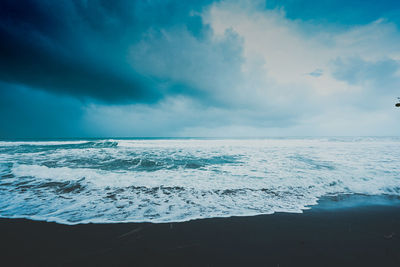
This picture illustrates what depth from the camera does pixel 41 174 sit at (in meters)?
7.39

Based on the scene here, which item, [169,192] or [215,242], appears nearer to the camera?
[215,242]

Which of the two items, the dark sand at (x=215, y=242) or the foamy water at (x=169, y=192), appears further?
the foamy water at (x=169, y=192)

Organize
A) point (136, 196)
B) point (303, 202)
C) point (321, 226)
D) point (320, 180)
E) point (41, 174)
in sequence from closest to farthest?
point (321, 226)
point (303, 202)
point (136, 196)
point (320, 180)
point (41, 174)

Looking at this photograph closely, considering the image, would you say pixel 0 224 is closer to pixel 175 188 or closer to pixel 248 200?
pixel 175 188

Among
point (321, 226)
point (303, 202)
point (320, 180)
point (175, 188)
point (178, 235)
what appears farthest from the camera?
point (320, 180)

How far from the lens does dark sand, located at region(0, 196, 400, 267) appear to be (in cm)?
247

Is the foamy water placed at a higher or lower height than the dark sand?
higher

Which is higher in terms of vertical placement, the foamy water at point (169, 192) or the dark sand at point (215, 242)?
the foamy water at point (169, 192)

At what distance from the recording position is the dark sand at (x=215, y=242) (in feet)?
8.10

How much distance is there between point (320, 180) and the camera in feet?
21.1

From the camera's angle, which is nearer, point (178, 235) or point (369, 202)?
point (178, 235)

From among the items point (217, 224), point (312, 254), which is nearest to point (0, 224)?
point (217, 224)

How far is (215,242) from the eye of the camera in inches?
113

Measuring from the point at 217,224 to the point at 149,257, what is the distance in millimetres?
1483
